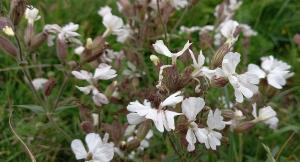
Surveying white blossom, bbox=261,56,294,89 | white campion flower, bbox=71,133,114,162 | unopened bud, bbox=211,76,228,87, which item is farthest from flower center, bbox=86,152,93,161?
white blossom, bbox=261,56,294,89

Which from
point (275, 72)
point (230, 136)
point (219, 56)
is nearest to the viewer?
point (219, 56)

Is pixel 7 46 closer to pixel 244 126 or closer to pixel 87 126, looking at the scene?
pixel 87 126

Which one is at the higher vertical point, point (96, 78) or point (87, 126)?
point (96, 78)

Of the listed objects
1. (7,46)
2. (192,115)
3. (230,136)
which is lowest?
(230,136)

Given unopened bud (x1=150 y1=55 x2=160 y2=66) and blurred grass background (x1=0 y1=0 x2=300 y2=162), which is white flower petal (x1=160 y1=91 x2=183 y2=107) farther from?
blurred grass background (x1=0 y1=0 x2=300 y2=162)

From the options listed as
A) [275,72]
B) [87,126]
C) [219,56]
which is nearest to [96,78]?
[87,126]

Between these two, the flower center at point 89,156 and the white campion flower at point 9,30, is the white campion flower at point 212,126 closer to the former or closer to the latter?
A: the flower center at point 89,156

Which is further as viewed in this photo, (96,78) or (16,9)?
(96,78)
